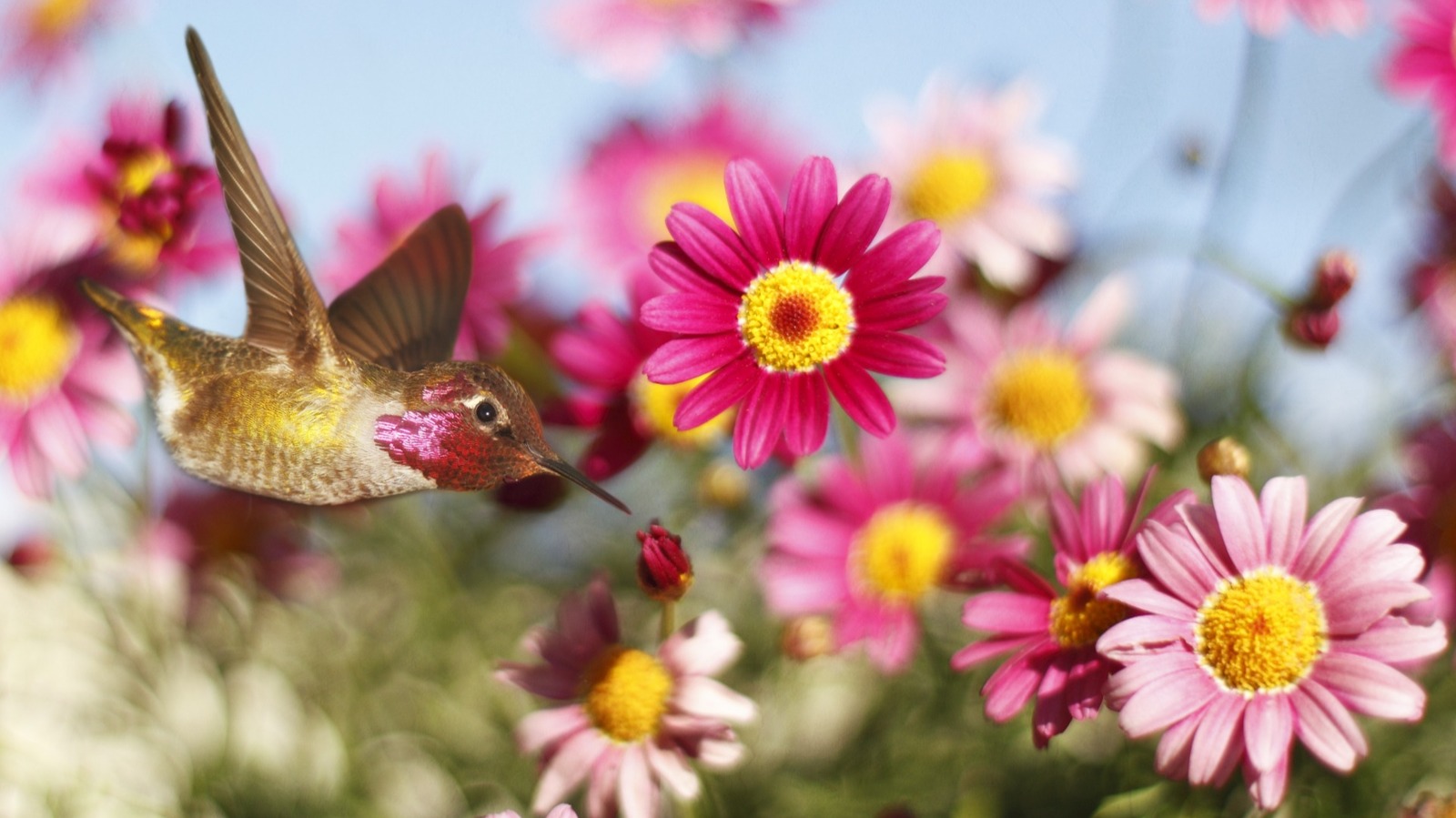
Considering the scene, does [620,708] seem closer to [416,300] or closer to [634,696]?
[634,696]

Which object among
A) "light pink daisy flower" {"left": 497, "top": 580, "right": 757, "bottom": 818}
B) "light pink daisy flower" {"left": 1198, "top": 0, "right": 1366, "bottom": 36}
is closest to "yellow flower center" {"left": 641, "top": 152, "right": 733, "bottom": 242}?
"light pink daisy flower" {"left": 1198, "top": 0, "right": 1366, "bottom": 36}

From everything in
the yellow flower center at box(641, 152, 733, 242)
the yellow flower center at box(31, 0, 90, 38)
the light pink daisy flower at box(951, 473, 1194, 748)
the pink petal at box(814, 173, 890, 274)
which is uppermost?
the pink petal at box(814, 173, 890, 274)

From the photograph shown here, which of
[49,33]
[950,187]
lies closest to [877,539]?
[950,187]

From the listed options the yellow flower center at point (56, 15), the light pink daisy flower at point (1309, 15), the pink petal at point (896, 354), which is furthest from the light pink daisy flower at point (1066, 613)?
the yellow flower center at point (56, 15)

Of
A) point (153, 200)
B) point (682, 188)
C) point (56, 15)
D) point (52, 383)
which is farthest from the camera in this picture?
point (56, 15)

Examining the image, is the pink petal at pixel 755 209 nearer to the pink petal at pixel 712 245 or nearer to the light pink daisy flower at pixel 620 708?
the pink petal at pixel 712 245

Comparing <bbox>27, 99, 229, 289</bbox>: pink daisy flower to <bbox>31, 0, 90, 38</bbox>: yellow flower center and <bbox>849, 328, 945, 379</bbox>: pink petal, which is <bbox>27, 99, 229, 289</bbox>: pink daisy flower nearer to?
<bbox>849, 328, 945, 379</bbox>: pink petal
